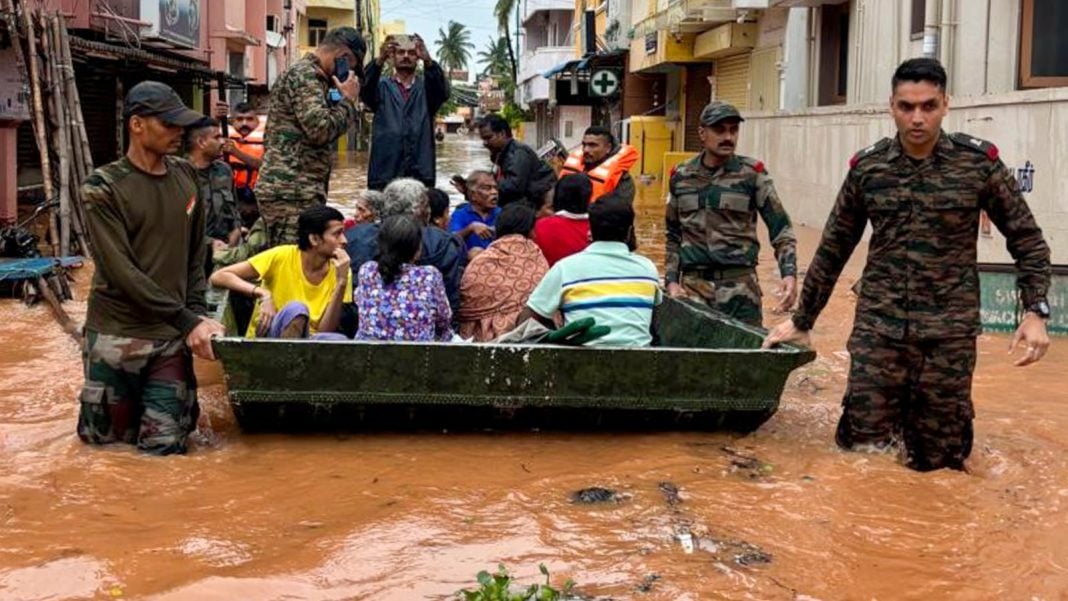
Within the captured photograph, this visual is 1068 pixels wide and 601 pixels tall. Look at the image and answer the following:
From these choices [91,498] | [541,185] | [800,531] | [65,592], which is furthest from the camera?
[541,185]

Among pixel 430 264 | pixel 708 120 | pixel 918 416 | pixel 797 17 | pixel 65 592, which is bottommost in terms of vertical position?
pixel 65 592

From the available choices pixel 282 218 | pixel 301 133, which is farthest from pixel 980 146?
pixel 282 218

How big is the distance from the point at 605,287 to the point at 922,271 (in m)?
1.56

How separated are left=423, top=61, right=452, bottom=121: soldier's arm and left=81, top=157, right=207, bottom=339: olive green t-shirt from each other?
325 cm

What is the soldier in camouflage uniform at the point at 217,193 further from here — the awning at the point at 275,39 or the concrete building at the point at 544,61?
the concrete building at the point at 544,61

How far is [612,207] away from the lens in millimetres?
6156

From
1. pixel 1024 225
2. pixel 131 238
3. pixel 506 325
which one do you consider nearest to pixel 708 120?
pixel 506 325

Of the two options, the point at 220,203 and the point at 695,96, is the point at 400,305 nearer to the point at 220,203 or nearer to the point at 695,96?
the point at 220,203

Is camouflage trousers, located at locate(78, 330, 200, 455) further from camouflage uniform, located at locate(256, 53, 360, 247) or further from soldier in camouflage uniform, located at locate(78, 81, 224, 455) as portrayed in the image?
camouflage uniform, located at locate(256, 53, 360, 247)

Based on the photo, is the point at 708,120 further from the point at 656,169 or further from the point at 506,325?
the point at 656,169

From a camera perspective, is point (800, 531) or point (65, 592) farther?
point (800, 531)

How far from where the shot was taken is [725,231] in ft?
22.2

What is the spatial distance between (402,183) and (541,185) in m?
1.73

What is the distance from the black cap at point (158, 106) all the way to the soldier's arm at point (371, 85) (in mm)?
3247
